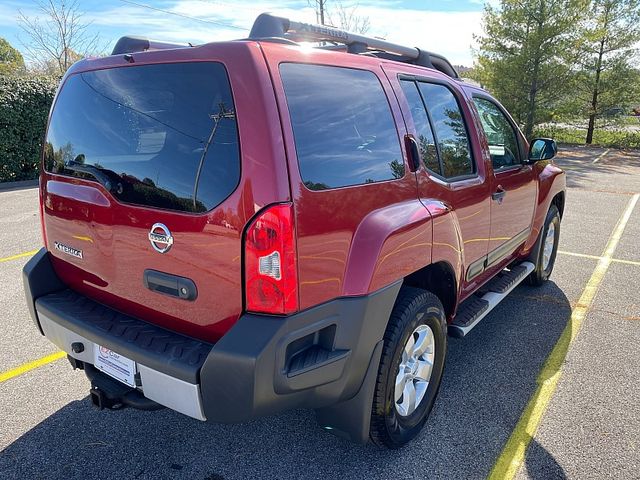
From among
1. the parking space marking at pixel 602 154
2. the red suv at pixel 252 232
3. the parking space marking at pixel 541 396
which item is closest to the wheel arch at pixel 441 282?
the red suv at pixel 252 232

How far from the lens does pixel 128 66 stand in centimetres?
228

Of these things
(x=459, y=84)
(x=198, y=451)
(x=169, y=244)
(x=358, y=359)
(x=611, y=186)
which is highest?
(x=459, y=84)

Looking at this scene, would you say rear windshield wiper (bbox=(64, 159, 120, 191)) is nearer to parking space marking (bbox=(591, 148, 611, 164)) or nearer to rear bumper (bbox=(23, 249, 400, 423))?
rear bumper (bbox=(23, 249, 400, 423))

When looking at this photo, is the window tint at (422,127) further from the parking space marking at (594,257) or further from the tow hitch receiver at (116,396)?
the parking space marking at (594,257)

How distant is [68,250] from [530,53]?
2197 cm

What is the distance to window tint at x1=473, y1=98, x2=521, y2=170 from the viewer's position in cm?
373

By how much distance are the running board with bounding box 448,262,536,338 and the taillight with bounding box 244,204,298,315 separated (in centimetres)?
157

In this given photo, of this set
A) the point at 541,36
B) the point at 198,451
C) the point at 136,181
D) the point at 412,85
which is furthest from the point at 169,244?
the point at 541,36

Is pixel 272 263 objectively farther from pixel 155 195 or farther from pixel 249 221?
pixel 155 195

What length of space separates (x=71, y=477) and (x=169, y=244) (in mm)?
1296

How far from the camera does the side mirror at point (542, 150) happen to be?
419 centimetres

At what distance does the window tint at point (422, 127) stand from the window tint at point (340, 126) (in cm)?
27

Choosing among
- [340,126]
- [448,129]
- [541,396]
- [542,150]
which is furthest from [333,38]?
[541,396]

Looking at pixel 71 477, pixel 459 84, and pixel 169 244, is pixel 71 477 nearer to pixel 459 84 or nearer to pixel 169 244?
pixel 169 244
